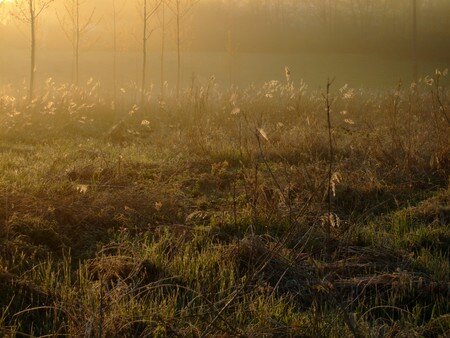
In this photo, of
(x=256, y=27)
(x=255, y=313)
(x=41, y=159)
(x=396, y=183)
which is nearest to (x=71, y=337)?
(x=255, y=313)

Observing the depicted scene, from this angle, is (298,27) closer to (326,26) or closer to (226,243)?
(326,26)

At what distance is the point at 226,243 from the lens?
159 inches

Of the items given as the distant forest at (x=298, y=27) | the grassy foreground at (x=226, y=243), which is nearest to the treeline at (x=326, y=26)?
the distant forest at (x=298, y=27)

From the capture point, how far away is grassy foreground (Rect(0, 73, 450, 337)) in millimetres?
2602

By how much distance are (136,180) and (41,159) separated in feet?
6.84

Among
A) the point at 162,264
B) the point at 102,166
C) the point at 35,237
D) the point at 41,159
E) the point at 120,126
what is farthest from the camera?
the point at 120,126

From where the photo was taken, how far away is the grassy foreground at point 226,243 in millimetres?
2602

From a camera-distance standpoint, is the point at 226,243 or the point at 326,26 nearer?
the point at 226,243

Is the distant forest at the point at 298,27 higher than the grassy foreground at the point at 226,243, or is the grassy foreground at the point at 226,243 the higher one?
the distant forest at the point at 298,27

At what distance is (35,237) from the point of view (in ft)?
12.6

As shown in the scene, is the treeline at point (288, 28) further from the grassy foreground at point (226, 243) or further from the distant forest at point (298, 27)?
the grassy foreground at point (226, 243)

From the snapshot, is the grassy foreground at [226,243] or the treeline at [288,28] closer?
the grassy foreground at [226,243]

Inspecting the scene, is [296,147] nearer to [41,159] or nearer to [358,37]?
[41,159]

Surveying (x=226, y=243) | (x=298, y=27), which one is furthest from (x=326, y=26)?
(x=226, y=243)
